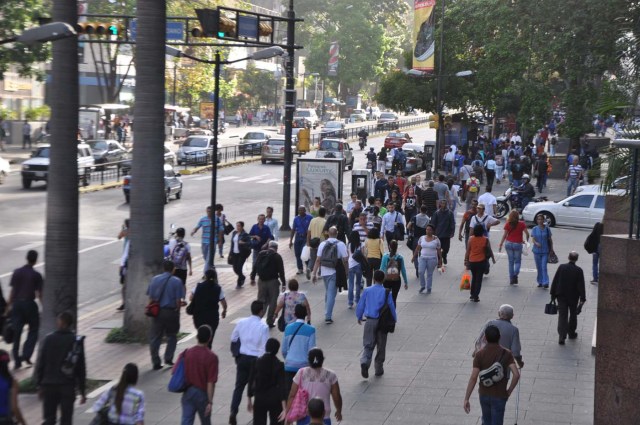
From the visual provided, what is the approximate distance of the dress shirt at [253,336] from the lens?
1238 cm

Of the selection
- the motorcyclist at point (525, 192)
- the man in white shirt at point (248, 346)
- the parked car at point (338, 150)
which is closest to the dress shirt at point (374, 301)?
the man in white shirt at point (248, 346)

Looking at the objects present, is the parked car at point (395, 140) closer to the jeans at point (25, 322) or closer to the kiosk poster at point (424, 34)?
the kiosk poster at point (424, 34)

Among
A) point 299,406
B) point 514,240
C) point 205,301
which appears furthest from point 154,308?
point 514,240

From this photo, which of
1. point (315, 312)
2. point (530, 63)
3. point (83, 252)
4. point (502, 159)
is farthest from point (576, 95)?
point (315, 312)

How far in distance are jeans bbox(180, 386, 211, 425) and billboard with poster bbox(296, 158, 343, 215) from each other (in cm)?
2025

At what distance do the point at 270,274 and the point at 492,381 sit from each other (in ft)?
22.3

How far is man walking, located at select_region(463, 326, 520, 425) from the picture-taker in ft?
37.2

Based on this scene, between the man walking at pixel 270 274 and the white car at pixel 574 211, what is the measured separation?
17071 millimetres

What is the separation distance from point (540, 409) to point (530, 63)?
3314 centimetres

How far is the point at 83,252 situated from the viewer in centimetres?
2750

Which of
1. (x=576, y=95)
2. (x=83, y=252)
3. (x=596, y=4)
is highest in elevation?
(x=596, y=4)

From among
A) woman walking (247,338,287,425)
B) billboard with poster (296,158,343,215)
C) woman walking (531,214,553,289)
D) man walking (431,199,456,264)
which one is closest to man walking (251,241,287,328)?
woman walking (247,338,287,425)

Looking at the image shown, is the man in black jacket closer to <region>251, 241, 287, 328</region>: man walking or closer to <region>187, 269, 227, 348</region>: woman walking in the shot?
<region>187, 269, 227, 348</region>: woman walking

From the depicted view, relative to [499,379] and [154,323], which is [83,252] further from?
[499,379]
